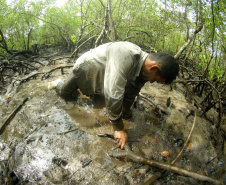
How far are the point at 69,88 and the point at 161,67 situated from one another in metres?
1.88

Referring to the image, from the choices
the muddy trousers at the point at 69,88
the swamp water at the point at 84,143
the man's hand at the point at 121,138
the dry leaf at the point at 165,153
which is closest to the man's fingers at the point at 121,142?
the man's hand at the point at 121,138

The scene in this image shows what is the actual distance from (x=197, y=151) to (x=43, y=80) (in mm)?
4107

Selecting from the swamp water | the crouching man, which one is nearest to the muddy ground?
the swamp water

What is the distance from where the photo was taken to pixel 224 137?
9.16 ft

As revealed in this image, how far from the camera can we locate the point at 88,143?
222 cm

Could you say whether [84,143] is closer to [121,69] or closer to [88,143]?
[88,143]

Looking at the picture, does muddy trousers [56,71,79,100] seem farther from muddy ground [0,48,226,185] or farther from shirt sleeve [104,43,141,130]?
shirt sleeve [104,43,141,130]

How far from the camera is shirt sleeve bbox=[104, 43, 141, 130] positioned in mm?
1848

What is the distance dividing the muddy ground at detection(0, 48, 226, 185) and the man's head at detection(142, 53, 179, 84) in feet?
3.51

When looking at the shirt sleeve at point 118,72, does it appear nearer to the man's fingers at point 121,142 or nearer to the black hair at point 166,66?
the black hair at point 166,66

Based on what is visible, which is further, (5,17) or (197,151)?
(5,17)

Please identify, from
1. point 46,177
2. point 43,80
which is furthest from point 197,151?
point 43,80

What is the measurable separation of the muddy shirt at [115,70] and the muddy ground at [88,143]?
1.71 feet

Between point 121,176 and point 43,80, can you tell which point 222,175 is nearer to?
point 121,176
